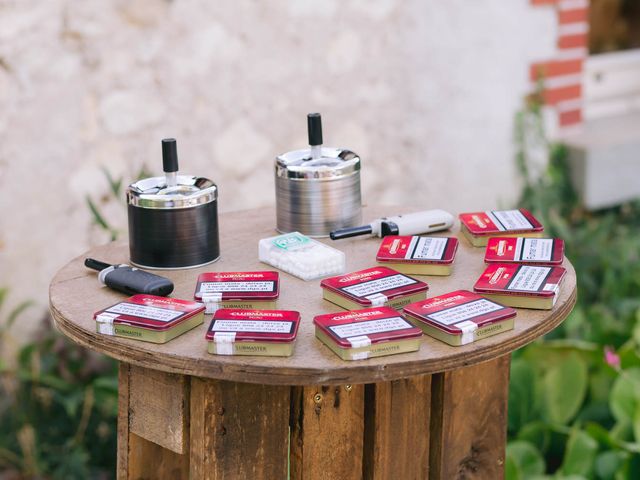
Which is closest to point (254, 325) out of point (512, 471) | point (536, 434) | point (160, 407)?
point (160, 407)

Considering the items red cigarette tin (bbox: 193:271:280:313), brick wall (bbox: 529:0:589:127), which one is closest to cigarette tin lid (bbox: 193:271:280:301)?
red cigarette tin (bbox: 193:271:280:313)

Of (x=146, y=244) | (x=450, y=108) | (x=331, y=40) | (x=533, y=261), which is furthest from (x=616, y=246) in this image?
(x=146, y=244)

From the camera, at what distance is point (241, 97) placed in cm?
306

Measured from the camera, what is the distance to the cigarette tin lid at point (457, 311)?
137 cm

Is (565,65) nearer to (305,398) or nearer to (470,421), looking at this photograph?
(470,421)

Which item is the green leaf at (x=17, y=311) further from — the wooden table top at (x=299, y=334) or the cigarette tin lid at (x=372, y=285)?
the cigarette tin lid at (x=372, y=285)

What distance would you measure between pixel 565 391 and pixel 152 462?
1.19m

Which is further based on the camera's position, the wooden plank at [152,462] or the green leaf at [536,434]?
the green leaf at [536,434]

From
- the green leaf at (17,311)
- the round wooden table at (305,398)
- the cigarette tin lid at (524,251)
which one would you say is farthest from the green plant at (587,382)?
the green leaf at (17,311)

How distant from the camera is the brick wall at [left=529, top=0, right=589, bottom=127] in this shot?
3742mm

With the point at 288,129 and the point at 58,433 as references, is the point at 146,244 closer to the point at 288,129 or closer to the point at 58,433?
the point at 58,433

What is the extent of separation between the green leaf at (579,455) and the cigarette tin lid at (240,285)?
108cm

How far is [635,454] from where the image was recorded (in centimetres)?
227

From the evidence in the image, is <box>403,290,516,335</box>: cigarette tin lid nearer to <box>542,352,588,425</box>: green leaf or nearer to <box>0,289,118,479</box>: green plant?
<box>542,352,588,425</box>: green leaf
